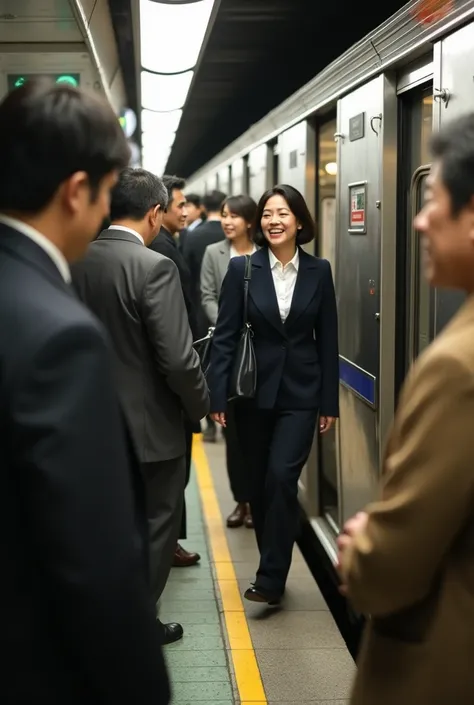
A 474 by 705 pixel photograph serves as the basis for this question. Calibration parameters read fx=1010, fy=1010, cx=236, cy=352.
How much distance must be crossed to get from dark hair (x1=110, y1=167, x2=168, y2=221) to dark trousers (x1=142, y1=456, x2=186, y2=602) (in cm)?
94

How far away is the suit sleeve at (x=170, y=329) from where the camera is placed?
3.55 metres

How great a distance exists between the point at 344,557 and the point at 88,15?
3.85 meters

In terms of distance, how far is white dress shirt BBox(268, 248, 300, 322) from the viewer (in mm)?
4520

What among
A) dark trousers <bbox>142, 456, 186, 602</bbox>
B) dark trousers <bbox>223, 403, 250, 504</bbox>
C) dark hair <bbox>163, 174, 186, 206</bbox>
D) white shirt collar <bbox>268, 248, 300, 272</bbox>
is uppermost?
dark hair <bbox>163, 174, 186, 206</bbox>

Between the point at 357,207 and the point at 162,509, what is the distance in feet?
6.15

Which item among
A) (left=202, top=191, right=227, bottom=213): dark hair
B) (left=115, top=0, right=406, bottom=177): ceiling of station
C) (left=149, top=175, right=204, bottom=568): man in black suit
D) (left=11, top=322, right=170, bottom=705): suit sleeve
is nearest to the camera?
(left=11, top=322, right=170, bottom=705): suit sleeve

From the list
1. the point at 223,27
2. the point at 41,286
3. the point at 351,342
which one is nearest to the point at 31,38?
the point at 351,342

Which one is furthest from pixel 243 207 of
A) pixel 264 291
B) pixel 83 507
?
pixel 83 507

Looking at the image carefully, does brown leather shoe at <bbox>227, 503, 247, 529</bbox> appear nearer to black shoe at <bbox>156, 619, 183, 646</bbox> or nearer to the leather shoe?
the leather shoe

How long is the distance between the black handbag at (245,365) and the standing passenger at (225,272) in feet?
1.68

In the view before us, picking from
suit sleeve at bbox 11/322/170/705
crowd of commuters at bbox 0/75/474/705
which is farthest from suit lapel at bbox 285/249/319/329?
suit sleeve at bbox 11/322/170/705

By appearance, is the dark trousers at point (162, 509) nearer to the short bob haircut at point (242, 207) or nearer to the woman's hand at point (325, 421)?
the woman's hand at point (325, 421)

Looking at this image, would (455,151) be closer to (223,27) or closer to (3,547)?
(3,547)

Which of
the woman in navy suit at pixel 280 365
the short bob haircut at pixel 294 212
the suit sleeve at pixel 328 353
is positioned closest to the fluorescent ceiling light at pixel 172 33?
the short bob haircut at pixel 294 212
